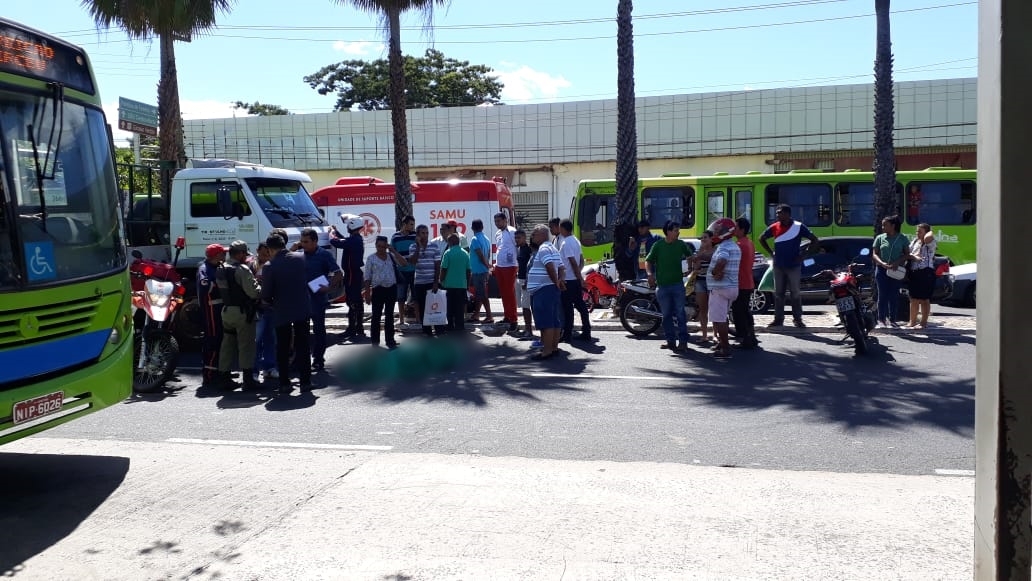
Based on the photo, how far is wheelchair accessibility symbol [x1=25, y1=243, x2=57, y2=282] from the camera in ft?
19.1

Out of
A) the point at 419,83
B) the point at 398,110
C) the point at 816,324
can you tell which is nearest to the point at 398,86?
the point at 398,110

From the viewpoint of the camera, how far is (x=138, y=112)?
1911 centimetres

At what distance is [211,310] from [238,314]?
0.47 m

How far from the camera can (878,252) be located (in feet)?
43.3

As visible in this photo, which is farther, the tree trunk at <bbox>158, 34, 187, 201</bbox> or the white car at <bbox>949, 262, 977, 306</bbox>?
the tree trunk at <bbox>158, 34, 187, 201</bbox>

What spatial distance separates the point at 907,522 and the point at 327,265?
25.0 feet

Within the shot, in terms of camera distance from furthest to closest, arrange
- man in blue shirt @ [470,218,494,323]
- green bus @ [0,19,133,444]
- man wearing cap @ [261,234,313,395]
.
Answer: man in blue shirt @ [470,218,494,323] → man wearing cap @ [261,234,313,395] → green bus @ [0,19,133,444]

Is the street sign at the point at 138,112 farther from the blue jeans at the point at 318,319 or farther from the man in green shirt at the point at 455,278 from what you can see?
the blue jeans at the point at 318,319

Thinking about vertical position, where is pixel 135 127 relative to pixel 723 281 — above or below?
above

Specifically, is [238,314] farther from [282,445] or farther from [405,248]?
[405,248]

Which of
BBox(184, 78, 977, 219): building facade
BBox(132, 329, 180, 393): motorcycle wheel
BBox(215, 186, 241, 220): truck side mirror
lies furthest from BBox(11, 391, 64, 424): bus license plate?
BBox(184, 78, 977, 219): building facade

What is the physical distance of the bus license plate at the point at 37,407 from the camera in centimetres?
555

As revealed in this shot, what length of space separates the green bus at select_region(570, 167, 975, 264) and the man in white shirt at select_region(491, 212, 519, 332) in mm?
6134

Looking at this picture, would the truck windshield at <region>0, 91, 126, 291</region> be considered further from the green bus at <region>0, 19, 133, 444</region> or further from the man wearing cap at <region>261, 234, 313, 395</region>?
the man wearing cap at <region>261, 234, 313, 395</region>
